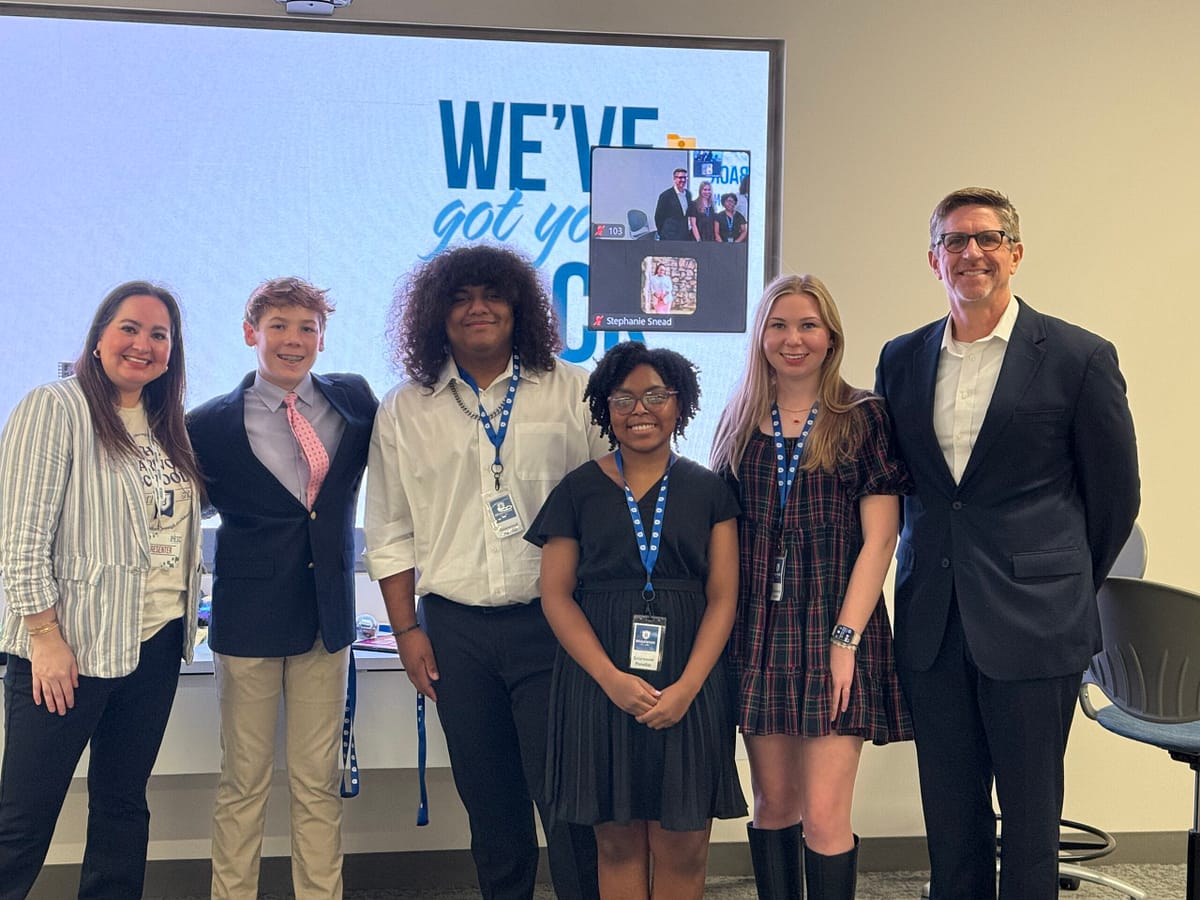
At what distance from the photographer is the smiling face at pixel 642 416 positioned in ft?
7.67

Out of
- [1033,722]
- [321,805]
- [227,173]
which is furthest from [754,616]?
[227,173]

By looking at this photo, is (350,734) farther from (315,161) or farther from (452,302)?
(315,161)

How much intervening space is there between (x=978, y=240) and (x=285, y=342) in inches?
63.1

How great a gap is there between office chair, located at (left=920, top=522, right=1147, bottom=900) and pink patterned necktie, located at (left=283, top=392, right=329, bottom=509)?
2.09 m

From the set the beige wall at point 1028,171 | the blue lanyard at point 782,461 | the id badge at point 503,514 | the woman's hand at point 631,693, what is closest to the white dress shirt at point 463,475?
the id badge at point 503,514

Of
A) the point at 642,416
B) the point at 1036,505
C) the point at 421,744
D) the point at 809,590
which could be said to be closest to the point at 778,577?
the point at 809,590

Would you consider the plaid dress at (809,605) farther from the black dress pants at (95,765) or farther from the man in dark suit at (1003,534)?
the black dress pants at (95,765)

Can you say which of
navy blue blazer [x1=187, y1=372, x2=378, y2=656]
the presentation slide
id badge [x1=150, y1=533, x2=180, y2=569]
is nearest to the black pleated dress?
navy blue blazer [x1=187, y1=372, x2=378, y2=656]

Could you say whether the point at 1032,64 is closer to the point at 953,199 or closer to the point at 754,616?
the point at 953,199

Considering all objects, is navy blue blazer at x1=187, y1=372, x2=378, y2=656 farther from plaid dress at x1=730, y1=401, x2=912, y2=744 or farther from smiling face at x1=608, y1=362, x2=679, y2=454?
plaid dress at x1=730, y1=401, x2=912, y2=744

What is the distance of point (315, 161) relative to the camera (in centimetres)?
334

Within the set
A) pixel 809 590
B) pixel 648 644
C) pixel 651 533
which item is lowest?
pixel 648 644

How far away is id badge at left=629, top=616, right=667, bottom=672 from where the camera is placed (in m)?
2.27

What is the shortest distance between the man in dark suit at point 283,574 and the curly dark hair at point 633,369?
2.16 feet
